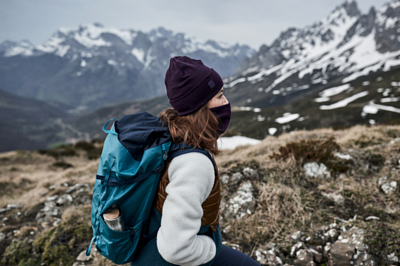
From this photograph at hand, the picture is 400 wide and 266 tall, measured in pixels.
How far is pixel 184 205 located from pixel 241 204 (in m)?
3.60

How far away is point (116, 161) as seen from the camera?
1.51 meters

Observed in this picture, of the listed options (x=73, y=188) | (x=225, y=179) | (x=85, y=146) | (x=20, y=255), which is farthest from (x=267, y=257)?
(x=85, y=146)

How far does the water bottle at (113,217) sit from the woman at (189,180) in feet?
0.92

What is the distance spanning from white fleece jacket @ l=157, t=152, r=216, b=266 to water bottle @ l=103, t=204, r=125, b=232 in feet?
1.11

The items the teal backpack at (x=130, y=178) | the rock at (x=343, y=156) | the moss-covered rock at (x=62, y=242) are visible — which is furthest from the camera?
the rock at (x=343, y=156)

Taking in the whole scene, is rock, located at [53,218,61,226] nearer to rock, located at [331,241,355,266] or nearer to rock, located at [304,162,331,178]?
rock, located at [331,241,355,266]

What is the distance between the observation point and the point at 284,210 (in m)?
4.36

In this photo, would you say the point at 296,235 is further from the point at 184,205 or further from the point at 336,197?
the point at 184,205

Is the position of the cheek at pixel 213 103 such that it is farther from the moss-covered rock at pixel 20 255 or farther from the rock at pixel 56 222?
the rock at pixel 56 222

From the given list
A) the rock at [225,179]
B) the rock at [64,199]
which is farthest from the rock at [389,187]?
the rock at [64,199]

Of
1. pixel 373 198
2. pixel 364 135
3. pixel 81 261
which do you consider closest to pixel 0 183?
pixel 81 261

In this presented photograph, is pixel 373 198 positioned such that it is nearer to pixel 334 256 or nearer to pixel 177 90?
pixel 334 256

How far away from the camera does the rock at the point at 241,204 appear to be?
14.9ft

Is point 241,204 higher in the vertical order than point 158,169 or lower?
lower
